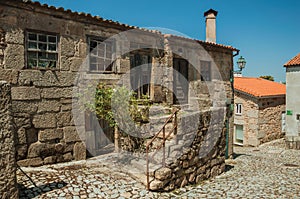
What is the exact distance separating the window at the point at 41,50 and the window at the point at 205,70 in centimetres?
619

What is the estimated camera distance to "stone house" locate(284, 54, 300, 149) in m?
16.5

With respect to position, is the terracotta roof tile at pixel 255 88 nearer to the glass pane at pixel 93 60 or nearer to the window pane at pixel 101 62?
the window pane at pixel 101 62

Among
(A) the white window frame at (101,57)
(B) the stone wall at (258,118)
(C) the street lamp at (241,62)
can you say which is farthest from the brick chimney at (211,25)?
(A) the white window frame at (101,57)

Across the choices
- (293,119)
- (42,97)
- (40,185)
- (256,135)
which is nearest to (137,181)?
(40,185)

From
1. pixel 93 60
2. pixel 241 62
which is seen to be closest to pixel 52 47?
pixel 93 60

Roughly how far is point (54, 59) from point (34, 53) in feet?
1.61

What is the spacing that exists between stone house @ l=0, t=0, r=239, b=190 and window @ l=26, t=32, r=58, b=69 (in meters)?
0.02

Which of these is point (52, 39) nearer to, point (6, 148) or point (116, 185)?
point (6, 148)

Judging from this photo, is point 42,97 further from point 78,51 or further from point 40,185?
point 40,185

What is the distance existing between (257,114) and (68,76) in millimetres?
13695

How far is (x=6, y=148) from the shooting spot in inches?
149

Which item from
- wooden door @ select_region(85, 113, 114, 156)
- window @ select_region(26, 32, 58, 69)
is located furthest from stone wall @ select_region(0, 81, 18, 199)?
wooden door @ select_region(85, 113, 114, 156)

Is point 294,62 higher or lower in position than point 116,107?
higher

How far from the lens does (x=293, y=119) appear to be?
55.7 feet
